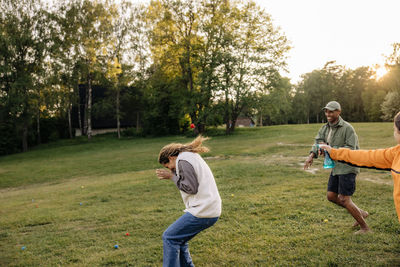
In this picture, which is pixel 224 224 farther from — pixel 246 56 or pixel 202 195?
pixel 246 56

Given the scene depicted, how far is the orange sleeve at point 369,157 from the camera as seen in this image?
3.26 meters

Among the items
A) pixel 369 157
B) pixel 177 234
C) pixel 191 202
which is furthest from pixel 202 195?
pixel 369 157

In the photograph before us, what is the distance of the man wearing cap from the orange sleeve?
1561mm

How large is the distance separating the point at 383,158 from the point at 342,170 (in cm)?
209

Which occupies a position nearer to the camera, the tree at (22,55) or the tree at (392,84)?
the tree at (22,55)

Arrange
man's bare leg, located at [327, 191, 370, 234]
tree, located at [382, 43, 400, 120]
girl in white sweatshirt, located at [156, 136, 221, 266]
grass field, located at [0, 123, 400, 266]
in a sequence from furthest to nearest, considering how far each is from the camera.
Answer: tree, located at [382, 43, 400, 120] < man's bare leg, located at [327, 191, 370, 234] < grass field, located at [0, 123, 400, 266] < girl in white sweatshirt, located at [156, 136, 221, 266]

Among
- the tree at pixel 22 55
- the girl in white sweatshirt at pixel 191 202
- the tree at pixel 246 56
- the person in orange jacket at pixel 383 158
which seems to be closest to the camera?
the person in orange jacket at pixel 383 158

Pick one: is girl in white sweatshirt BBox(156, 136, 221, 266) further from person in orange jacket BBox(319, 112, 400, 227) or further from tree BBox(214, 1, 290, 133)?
tree BBox(214, 1, 290, 133)

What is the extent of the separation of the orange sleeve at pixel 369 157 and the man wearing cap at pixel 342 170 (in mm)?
1561

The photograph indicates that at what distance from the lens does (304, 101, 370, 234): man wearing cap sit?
17.2ft

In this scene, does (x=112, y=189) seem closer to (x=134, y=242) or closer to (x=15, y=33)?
(x=134, y=242)

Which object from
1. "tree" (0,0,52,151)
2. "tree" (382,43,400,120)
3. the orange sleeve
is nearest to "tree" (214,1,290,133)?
"tree" (0,0,52,151)

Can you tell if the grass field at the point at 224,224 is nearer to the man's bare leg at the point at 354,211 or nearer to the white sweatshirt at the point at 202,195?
the man's bare leg at the point at 354,211

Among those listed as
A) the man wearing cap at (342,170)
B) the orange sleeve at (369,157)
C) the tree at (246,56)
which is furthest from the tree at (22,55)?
the orange sleeve at (369,157)
